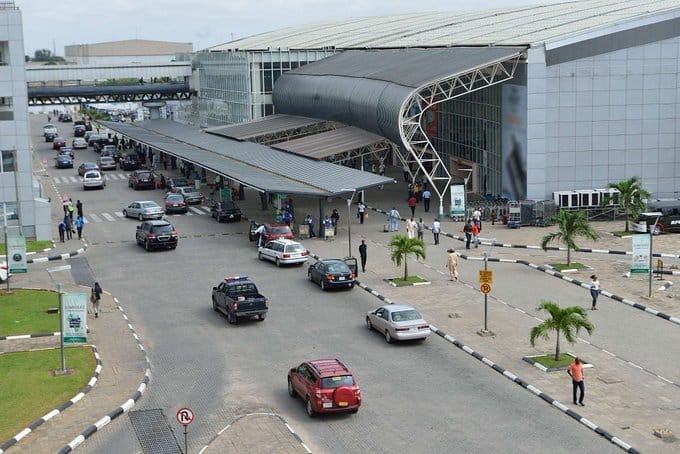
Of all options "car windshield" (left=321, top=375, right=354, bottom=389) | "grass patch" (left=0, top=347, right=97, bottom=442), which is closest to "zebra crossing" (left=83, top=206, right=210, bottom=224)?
"grass patch" (left=0, top=347, right=97, bottom=442)

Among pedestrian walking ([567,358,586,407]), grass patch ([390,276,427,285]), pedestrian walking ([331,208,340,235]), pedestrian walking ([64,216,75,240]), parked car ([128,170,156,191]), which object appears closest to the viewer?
pedestrian walking ([567,358,586,407])

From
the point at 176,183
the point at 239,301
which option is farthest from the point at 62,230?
the point at 239,301

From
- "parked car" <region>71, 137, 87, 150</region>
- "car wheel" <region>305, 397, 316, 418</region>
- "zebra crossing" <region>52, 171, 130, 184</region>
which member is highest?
"parked car" <region>71, 137, 87, 150</region>

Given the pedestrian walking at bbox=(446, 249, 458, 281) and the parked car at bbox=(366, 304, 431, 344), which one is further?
the pedestrian walking at bbox=(446, 249, 458, 281)

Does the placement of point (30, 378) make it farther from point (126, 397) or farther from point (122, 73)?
point (122, 73)

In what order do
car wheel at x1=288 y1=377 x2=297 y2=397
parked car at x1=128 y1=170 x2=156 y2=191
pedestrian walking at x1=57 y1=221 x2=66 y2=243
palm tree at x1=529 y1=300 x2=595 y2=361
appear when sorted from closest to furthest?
1. car wheel at x1=288 y1=377 x2=297 y2=397
2. palm tree at x1=529 y1=300 x2=595 y2=361
3. pedestrian walking at x1=57 y1=221 x2=66 y2=243
4. parked car at x1=128 y1=170 x2=156 y2=191

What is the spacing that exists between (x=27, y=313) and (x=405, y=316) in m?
15.2

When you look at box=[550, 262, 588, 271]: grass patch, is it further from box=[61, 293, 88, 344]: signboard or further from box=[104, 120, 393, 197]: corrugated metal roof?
box=[61, 293, 88, 344]: signboard

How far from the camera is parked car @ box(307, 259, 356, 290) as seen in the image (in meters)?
44.1

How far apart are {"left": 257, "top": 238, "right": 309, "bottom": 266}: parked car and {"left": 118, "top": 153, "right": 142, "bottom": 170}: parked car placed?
49370 mm

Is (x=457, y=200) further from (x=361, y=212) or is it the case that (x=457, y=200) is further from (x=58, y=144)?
(x=58, y=144)

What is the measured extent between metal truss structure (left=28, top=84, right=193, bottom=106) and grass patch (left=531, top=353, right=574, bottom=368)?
302 feet

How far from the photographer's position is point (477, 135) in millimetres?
72625

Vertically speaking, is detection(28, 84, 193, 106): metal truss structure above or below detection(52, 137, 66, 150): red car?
above
